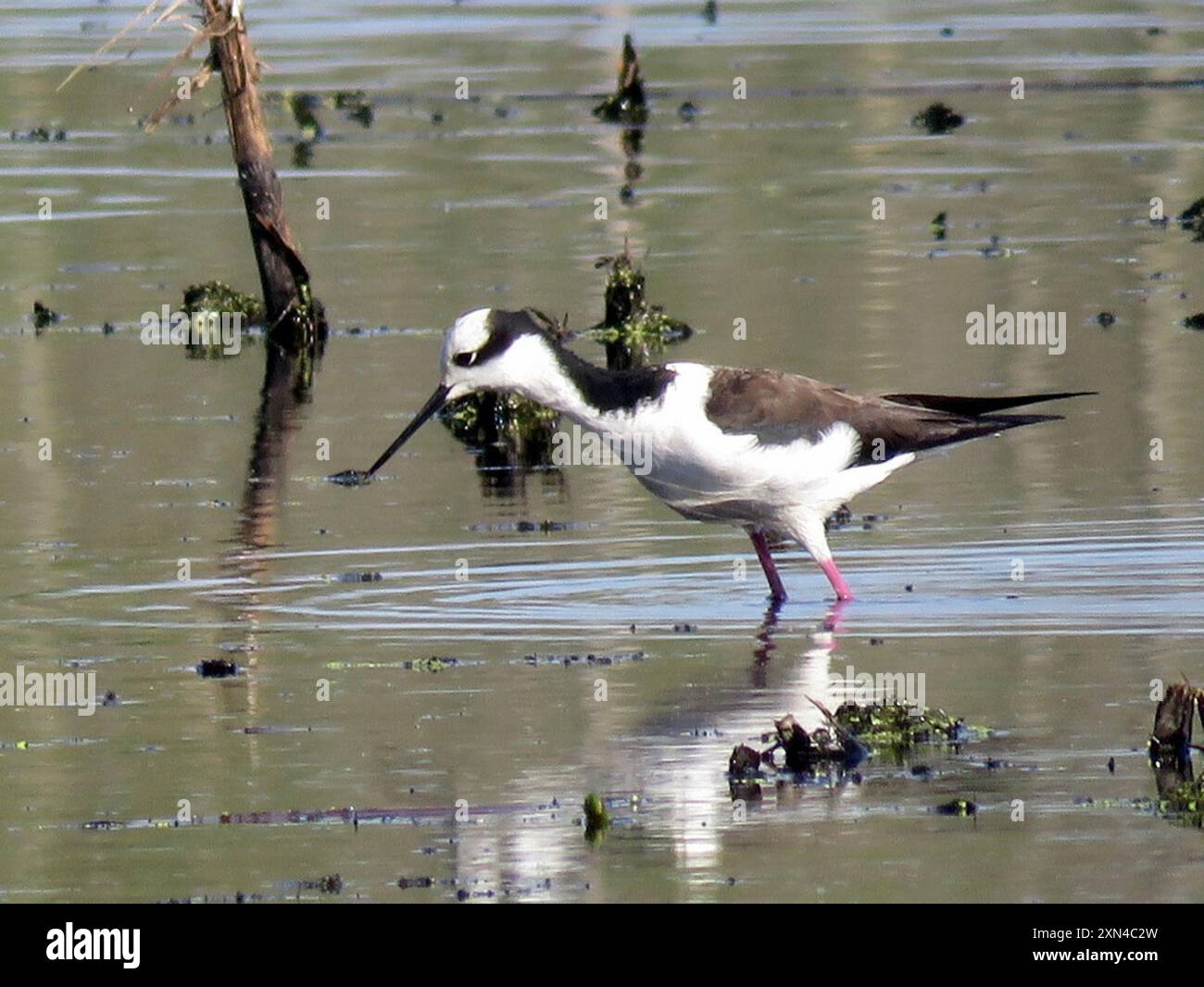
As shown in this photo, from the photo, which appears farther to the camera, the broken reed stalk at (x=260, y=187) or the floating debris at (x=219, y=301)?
the floating debris at (x=219, y=301)

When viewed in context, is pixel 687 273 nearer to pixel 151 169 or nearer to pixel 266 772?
pixel 151 169

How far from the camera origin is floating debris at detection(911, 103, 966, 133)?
88.3 ft

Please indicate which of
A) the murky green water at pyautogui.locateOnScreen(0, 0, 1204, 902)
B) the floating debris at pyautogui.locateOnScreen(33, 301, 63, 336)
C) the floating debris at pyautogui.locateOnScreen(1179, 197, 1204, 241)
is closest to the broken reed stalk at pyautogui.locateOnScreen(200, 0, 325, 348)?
the murky green water at pyautogui.locateOnScreen(0, 0, 1204, 902)

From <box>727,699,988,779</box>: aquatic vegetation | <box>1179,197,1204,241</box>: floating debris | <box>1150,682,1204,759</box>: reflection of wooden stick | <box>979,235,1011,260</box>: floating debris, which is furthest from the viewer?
<box>1179,197,1204,241</box>: floating debris

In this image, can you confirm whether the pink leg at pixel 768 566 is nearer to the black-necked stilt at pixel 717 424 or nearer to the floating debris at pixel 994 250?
the black-necked stilt at pixel 717 424

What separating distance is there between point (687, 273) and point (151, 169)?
742cm

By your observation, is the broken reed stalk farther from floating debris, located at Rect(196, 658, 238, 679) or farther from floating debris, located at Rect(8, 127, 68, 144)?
floating debris, located at Rect(8, 127, 68, 144)

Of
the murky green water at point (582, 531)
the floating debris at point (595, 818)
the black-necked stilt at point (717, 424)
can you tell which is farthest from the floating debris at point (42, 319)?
the floating debris at point (595, 818)

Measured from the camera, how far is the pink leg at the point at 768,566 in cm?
A: 1214

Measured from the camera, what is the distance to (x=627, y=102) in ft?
92.9

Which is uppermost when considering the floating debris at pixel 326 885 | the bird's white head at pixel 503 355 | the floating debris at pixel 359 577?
the bird's white head at pixel 503 355

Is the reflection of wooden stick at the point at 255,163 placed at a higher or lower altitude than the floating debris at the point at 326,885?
higher

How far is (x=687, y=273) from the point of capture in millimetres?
20750

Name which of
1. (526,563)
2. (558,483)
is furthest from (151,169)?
(526,563)
